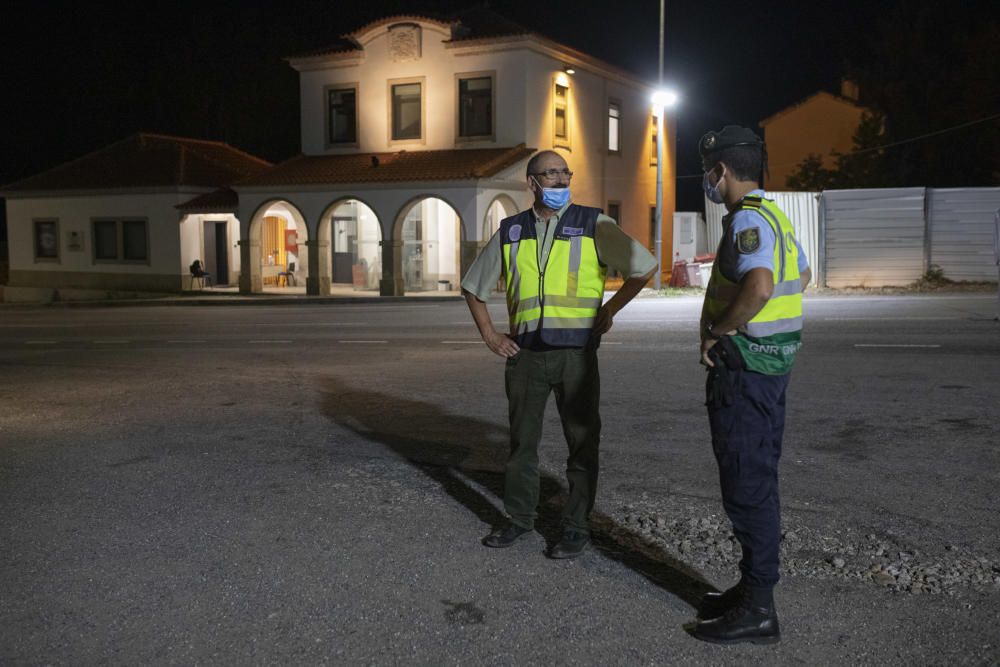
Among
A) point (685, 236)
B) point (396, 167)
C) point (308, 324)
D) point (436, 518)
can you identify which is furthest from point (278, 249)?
point (436, 518)

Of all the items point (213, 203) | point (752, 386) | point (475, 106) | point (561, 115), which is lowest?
point (752, 386)

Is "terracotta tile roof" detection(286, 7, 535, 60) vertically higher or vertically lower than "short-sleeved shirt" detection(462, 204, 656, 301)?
higher

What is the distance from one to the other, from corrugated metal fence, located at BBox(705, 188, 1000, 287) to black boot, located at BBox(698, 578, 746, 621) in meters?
20.5

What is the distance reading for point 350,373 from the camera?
1134 centimetres

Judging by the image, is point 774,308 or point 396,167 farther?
point 396,167

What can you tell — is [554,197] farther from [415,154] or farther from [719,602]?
[415,154]

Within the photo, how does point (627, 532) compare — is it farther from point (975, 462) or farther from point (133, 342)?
point (133, 342)

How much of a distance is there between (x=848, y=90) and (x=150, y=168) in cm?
3649

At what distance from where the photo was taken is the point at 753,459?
3.92m

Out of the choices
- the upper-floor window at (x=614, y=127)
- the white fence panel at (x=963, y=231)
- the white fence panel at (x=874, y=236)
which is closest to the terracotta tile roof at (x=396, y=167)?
the upper-floor window at (x=614, y=127)

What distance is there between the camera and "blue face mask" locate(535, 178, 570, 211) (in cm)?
494

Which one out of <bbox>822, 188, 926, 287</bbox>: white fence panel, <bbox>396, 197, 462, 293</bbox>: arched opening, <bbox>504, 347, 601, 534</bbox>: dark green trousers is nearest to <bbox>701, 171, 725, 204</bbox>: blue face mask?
<bbox>504, 347, 601, 534</bbox>: dark green trousers

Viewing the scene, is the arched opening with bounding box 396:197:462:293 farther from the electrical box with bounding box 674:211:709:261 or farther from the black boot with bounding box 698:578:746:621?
the black boot with bounding box 698:578:746:621

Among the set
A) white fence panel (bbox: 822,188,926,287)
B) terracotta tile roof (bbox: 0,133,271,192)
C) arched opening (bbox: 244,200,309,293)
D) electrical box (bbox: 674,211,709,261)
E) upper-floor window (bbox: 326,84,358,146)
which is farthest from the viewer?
terracotta tile roof (bbox: 0,133,271,192)
